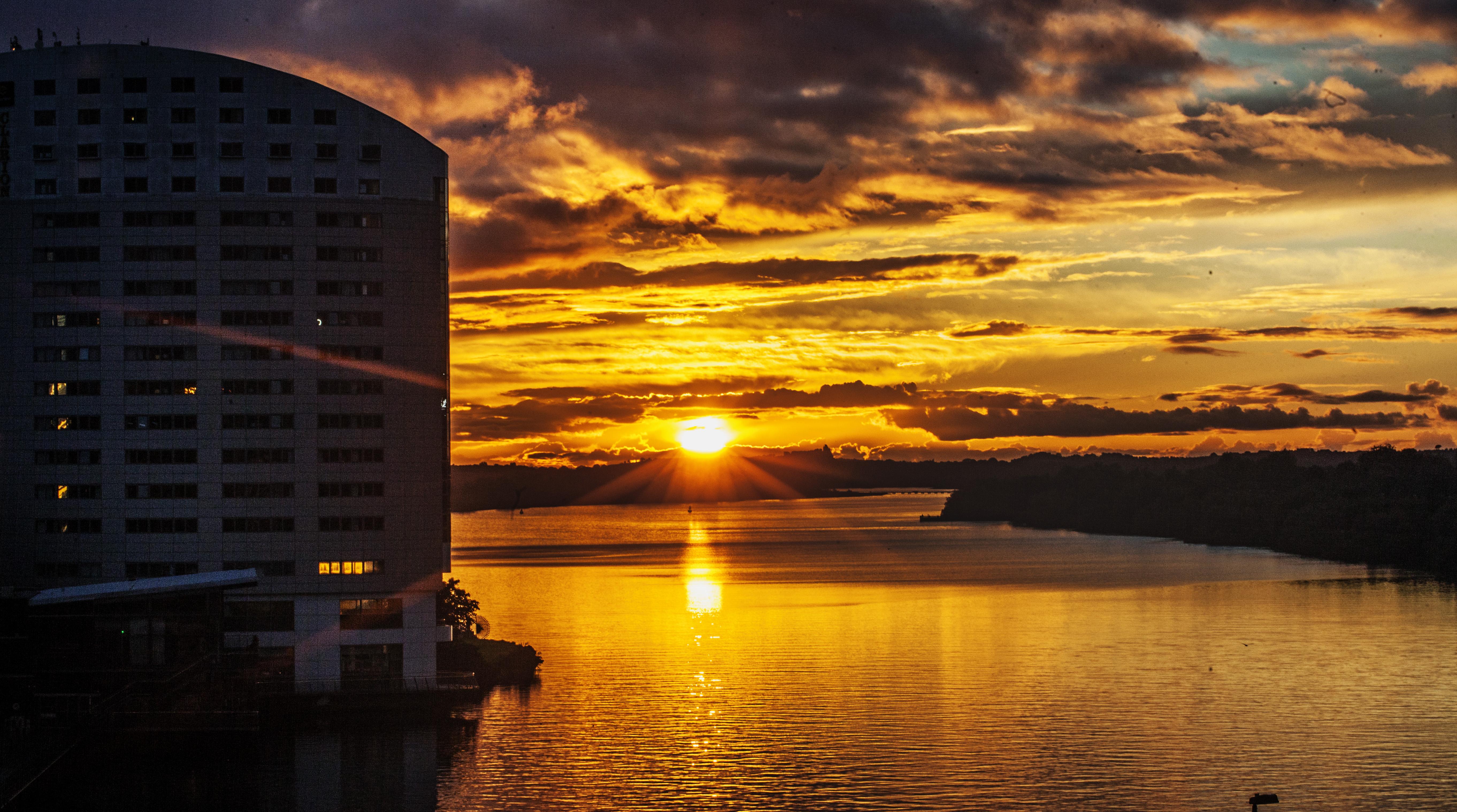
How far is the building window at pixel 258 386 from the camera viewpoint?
381 ft

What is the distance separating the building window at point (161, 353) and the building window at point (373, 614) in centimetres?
2505

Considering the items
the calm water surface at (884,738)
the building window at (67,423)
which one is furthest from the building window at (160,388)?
the calm water surface at (884,738)

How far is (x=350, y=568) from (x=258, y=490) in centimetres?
1040

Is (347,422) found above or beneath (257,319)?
beneath

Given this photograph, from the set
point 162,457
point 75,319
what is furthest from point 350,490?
point 75,319

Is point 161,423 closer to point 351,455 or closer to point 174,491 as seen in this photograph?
point 174,491

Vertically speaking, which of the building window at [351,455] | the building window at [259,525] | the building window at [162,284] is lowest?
the building window at [259,525]

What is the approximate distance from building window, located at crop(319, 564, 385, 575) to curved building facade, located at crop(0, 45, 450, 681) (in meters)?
0.54

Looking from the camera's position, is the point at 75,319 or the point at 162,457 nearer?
the point at 162,457

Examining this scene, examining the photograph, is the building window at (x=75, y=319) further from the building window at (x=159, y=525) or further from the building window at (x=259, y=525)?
the building window at (x=259, y=525)

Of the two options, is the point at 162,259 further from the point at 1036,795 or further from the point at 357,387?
the point at 1036,795

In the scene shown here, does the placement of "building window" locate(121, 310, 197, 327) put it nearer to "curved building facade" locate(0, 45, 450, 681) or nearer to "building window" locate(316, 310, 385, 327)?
"curved building facade" locate(0, 45, 450, 681)

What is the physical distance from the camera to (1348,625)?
167250mm

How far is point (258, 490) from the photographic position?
115625 millimetres
